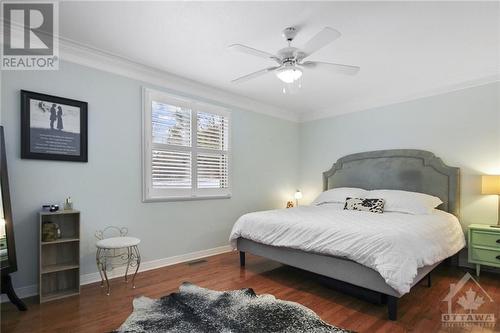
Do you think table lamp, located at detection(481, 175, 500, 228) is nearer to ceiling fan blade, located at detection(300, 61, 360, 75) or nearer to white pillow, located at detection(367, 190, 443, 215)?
white pillow, located at detection(367, 190, 443, 215)

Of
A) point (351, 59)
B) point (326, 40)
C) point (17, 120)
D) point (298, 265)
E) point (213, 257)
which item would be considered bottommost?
point (213, 257)

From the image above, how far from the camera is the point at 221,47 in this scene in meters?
2.87

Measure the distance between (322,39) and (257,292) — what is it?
2.41m

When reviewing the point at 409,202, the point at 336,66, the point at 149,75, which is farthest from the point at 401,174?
the point at 149,75

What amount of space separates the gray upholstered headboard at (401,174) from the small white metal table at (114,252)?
3488 millimetres

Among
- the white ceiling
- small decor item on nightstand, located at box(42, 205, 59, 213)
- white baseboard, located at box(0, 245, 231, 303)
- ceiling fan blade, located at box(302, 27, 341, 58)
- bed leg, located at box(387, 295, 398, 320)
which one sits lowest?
white baseboard, located at box(0, 245, 231, 303)

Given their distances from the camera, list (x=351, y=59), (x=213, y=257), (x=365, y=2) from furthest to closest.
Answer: (x=213, y=257) → (x=351, y=59) → (x=365, y=2)

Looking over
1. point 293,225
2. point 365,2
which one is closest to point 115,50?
point 365,2

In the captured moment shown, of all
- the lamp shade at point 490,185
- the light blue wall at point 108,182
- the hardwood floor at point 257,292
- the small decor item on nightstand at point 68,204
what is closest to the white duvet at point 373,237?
the hardwood floor at point 257,292

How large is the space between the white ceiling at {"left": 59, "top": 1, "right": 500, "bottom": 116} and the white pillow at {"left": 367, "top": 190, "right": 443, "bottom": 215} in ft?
5.18

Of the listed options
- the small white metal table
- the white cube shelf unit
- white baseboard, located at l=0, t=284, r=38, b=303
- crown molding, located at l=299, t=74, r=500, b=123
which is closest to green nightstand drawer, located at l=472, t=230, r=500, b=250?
crown molding, located at l=299, t=74, r=500, b=123

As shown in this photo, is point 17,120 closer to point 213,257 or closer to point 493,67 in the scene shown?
point 213,257

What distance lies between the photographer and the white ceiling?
87.1 inches

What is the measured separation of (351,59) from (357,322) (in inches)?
105
